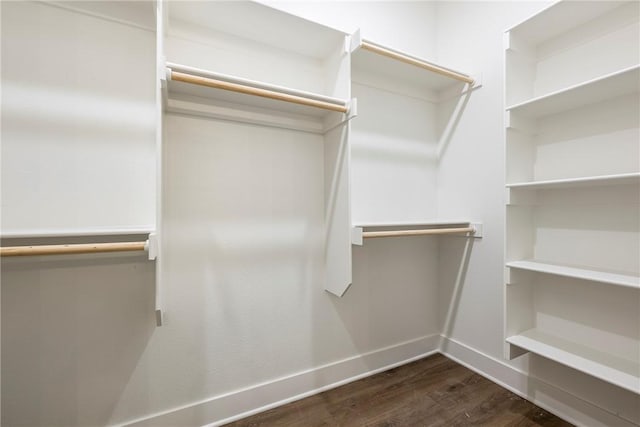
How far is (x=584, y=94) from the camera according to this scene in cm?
127

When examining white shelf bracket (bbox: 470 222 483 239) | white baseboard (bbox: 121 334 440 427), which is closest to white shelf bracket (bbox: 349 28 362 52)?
white shelf bracket (bbox: 470 222 483 239)

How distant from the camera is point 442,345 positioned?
6.91ft

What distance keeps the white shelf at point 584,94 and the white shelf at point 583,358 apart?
123 centimetres

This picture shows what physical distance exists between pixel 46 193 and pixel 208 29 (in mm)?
1082

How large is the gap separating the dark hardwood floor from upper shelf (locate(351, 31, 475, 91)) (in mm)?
1990

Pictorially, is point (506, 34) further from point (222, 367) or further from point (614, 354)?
point (222, 367)

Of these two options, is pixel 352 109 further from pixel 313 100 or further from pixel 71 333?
pixel 71 333

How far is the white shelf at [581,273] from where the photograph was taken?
1.08m

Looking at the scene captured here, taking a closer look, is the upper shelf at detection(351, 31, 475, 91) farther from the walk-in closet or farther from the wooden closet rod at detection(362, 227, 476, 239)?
the wooden closet rod at detection(362, 227, 476, 239)

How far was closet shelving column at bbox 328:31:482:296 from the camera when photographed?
1818mm

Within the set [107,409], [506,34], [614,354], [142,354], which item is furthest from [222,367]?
[506,34]

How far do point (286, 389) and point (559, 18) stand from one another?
2468 mm

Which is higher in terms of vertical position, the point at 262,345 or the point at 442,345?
the point at 262,345

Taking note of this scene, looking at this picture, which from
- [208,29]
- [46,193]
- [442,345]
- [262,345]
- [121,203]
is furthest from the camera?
[442,345]
